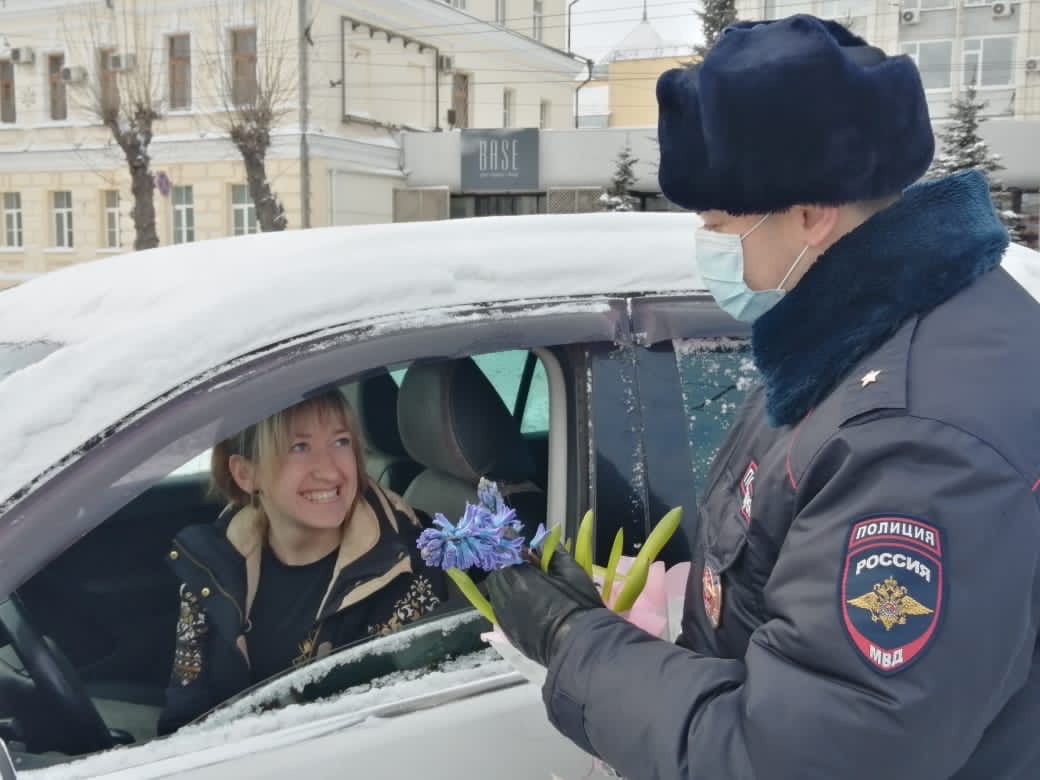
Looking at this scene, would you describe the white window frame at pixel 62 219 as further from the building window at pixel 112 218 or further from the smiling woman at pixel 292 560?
the smiling woman at pixel 292 560

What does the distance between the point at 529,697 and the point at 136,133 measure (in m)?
24.2

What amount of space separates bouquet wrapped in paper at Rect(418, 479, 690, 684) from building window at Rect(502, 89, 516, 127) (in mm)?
31139

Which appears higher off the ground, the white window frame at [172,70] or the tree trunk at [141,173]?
the white window frame at [172,70]

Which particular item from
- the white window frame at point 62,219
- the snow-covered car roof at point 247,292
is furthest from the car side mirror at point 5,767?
the white window frame at point 62,219

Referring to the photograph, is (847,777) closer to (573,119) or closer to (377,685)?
(377,685)

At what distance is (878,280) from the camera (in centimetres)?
103

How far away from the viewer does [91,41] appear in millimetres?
25531

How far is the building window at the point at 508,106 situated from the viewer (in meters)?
31.5

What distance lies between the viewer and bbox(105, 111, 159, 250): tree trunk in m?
23.0

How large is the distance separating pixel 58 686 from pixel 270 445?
53 cm

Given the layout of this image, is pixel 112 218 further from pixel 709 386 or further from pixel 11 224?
pixel 709 386

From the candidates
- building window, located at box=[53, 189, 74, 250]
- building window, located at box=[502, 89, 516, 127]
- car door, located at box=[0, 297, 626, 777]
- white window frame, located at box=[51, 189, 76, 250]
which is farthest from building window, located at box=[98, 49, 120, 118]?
car door, located at box=[0, 297, 626, 777]

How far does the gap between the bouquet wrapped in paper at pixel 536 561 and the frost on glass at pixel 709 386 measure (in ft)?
0.46

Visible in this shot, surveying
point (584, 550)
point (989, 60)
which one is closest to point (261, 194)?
point (989, 60)
